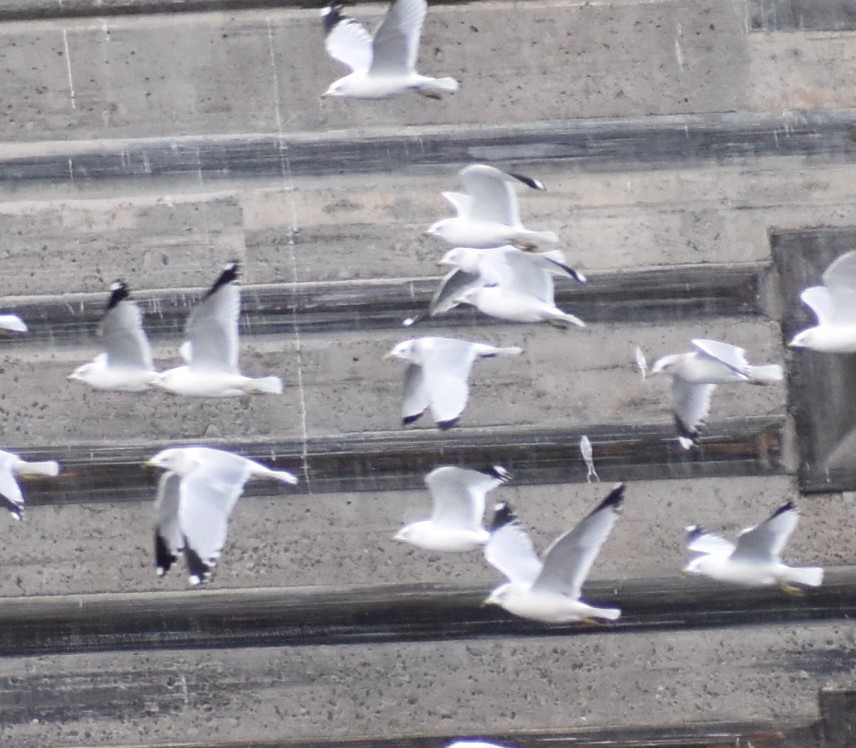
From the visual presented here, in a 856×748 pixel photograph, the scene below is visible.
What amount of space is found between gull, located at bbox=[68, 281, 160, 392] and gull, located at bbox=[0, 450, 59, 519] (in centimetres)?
64

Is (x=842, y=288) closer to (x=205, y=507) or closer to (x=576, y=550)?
(x=576, y=550)

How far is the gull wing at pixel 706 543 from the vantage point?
7.72 meters

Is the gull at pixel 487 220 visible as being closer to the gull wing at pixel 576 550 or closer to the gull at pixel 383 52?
the gull at pixel 383 52

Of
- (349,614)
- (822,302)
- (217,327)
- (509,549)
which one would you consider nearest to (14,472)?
(217,327)

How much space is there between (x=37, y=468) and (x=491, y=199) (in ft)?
9.23

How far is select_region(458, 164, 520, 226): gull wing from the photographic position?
730cm

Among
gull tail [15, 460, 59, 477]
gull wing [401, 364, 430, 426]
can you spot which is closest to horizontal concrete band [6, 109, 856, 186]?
gull wing [401, 364, 430, 426]

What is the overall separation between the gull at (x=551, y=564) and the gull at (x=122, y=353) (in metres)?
1.91

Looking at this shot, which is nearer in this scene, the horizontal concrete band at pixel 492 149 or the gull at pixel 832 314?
the gull at pixel 832 314

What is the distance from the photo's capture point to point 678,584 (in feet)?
27.4

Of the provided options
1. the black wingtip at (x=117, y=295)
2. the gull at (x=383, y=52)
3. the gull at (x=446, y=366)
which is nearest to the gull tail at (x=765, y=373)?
the gull at (x=446, y=366)

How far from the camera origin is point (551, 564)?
276 inches

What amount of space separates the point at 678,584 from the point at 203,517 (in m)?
2.82

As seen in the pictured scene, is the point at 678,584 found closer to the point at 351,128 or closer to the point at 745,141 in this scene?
the point at 745,141
